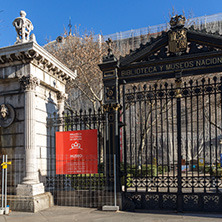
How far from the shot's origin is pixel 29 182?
382 inches

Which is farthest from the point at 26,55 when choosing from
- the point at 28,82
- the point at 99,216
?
the point at 99,216

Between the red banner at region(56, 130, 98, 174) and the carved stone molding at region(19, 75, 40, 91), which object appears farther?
the carved stone molding at region(19, 75, 40, 91)

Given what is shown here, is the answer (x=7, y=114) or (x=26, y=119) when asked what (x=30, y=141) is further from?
(x=7, y=114)

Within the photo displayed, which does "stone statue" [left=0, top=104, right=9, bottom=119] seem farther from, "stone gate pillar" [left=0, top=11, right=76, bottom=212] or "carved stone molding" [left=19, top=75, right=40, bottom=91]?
"carved stone molding" [left=19, top=75, right=40, bottom=91]

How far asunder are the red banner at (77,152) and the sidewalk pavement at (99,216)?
58.6 inches

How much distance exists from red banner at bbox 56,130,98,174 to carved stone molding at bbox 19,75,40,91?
206cm

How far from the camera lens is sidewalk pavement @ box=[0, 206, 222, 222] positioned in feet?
26.2

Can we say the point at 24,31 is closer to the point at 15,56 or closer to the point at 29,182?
the point at 15,56

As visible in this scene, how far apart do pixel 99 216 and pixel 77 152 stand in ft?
8.50

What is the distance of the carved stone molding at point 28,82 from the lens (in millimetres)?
10094

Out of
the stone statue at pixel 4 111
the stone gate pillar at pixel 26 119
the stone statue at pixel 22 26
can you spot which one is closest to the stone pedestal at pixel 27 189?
the stone gate pillar at pixel 26 119

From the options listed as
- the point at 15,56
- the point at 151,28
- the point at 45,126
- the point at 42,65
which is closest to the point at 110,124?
the point at 45,126

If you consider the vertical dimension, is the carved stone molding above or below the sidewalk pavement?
above

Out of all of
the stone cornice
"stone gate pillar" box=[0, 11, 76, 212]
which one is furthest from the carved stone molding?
the stone cornice
